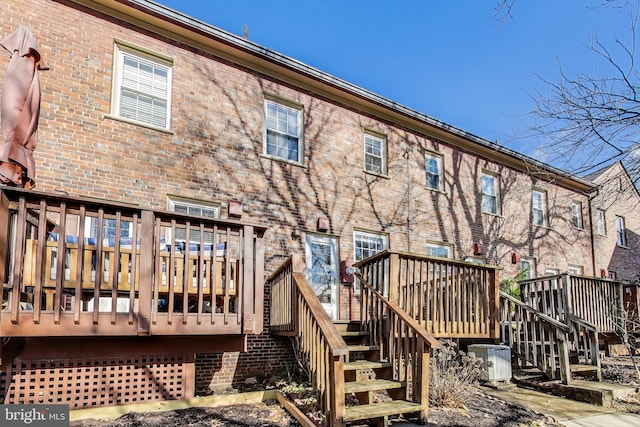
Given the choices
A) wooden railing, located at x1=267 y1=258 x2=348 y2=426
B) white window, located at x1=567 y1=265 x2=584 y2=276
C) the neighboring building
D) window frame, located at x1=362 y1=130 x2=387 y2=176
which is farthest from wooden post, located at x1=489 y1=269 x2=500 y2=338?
the neighboring building

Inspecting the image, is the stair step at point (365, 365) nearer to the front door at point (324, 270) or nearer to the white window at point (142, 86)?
the front door at point (324, 270)

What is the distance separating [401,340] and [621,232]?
58.0 feet

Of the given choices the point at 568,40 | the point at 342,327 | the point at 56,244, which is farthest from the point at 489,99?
the point at 56,244

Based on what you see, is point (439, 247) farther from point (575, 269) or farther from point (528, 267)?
point (575, 269)

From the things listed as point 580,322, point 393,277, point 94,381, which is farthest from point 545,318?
point 94,381

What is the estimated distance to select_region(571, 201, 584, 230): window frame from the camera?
53.3 feet

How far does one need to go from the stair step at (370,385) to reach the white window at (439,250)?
6191mm

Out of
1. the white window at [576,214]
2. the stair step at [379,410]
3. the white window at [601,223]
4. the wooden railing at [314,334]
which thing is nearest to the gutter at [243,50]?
the stair step at [379,410]

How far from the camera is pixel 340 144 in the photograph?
9.92m

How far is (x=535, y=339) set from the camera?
7891 millimetres

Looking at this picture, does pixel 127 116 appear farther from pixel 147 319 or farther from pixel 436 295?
pixel 436 295

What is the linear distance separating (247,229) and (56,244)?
6.35 ft

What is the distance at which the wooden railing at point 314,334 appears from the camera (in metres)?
4.39

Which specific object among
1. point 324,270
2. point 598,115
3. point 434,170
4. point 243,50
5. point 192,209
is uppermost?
point 243,50
